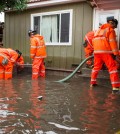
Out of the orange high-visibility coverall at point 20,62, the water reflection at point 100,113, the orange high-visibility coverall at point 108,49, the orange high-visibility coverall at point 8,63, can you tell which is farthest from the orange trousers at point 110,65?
the orange high-visibility coverall at point 20,62

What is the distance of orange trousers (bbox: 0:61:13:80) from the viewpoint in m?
11.0

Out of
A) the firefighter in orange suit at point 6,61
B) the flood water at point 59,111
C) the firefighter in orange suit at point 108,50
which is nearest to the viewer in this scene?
the flood water at point 59,111

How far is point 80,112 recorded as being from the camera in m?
5.77

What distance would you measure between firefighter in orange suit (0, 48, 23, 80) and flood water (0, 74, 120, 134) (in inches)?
90.8

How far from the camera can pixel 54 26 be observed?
520 inches

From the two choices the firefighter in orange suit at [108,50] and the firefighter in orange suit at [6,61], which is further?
the firefighter in orange suit at [6,61]

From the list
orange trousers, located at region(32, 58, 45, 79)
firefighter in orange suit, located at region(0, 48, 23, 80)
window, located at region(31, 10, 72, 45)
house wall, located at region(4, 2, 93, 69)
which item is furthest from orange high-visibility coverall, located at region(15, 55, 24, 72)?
window, located at region(31, 10, 72, 45)

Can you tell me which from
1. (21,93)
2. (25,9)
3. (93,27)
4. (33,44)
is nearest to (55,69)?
(33,44)

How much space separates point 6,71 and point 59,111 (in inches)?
223

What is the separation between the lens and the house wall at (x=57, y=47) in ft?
39.0

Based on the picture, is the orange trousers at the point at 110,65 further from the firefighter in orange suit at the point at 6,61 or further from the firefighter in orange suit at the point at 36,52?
the firefighter in orange suit at the point at 6,61

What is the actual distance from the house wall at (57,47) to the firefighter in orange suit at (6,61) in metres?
2.27

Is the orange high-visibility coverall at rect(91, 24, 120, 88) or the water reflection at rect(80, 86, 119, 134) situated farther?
the orange high-visibility coverall at rect(91, 24, 120, 88)

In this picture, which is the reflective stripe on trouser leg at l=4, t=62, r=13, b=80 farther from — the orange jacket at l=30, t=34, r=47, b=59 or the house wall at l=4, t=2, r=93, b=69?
the house wall at l=4, t=2, r=93, b=69
